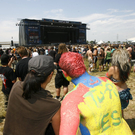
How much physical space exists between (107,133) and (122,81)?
61.9 inches

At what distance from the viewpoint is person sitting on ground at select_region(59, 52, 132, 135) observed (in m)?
0.92

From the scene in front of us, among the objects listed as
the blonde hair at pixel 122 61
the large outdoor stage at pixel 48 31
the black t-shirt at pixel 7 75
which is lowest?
the black t-shirt at pixel 7 75

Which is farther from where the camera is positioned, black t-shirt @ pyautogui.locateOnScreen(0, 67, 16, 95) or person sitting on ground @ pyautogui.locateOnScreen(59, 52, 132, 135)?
black t-shirt @ pyautogui.locateOnScreen(0, 67, 16, 95)

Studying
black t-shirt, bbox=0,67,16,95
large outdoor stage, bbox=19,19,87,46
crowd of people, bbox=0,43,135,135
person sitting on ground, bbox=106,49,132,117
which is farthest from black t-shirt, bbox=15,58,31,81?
A: large outdoor stage, bbox=19,19,87,46

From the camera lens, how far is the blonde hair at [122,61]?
2.12 meters

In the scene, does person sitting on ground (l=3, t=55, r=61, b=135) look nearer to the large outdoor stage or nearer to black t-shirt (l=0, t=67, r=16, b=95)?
black t-shirt (l=0, t=67, r=16, b=95)

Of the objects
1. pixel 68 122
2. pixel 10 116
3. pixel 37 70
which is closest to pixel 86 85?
pixel 68 122

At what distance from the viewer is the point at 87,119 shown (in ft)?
3.16

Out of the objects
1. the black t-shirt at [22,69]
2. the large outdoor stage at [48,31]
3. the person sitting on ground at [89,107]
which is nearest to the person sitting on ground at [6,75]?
the black t-shirt at [22,69]

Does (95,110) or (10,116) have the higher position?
(95,110)

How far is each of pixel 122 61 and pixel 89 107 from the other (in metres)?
1.42

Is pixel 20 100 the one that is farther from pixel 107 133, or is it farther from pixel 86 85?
pixel 107 133

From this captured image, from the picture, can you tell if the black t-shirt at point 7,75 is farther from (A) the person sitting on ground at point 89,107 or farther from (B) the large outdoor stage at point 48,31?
(B) the large outdoor stage at point 48,31

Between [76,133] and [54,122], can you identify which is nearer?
[76,133]
